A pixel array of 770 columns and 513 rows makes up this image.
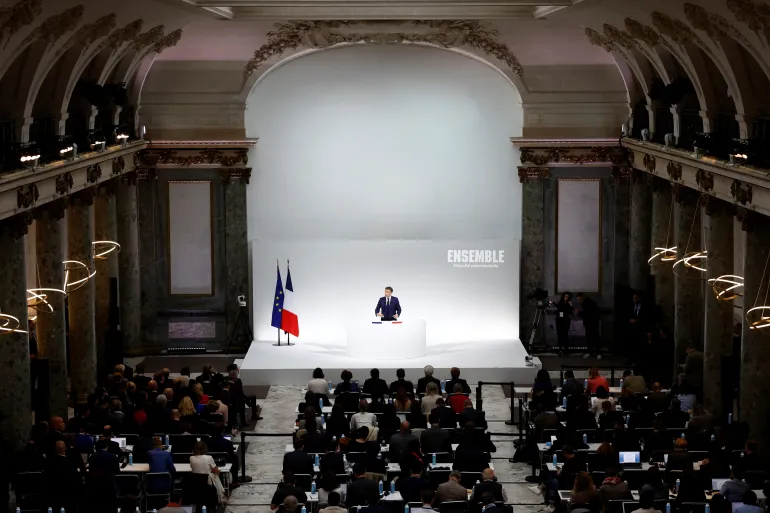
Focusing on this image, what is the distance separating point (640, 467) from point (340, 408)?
17.6 ft

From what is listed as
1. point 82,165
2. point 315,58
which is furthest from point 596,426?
point 315,58

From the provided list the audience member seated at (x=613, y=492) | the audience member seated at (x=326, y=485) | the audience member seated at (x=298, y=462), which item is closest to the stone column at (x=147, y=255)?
the audience member seated at (x=298, y=462)

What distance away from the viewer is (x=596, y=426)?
2256 centimetres

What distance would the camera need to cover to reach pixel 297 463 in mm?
19500

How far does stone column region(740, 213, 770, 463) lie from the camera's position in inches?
914

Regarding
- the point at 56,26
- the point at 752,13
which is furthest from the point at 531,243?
the point at 56,26

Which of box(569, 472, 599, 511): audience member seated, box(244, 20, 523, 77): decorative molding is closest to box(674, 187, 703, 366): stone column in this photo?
box(244, 20, 523, 77): decorative molding

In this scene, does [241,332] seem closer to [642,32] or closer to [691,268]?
[691,268]

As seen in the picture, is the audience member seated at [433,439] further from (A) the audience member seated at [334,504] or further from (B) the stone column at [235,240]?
(B) the stone column at [235,240]

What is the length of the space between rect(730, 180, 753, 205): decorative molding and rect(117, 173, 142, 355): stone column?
1520 centimetres

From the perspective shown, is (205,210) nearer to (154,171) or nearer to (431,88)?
(154,171)

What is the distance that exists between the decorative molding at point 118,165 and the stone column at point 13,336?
23.1 ft

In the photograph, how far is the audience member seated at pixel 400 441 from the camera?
2053 centimetres

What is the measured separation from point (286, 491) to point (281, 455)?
681cm
